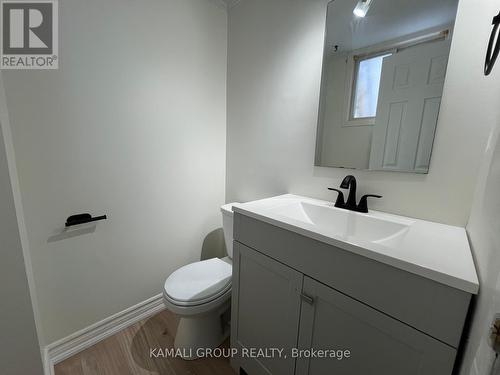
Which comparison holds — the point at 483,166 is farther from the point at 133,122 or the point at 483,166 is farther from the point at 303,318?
the point at 133,122

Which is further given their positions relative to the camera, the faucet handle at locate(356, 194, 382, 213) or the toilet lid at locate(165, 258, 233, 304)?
the toilet lid at locate(165, 258, 233, 304)

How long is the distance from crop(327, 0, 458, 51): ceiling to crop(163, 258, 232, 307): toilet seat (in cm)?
148

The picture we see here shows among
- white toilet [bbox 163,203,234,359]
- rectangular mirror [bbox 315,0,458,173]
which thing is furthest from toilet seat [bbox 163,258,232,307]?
rectangular mirror [bbox 315,0,458,173]

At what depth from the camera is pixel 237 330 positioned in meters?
1.19

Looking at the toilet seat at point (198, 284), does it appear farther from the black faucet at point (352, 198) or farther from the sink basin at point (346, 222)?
the black faucet at point (352, 198)

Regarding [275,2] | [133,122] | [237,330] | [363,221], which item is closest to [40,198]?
[133,122]

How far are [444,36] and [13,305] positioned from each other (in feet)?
6.45

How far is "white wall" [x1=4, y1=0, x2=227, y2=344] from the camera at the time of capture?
1.09 m

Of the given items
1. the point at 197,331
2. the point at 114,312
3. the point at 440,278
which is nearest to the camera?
the point at 440,278

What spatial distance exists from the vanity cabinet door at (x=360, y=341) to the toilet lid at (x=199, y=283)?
557 millimetres

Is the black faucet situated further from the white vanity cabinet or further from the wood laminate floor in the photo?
the wood laminate floor

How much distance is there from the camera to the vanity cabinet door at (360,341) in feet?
1.98

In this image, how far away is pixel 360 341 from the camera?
28.9 inches

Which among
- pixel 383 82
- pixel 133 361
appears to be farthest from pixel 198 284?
pixel 383 82
